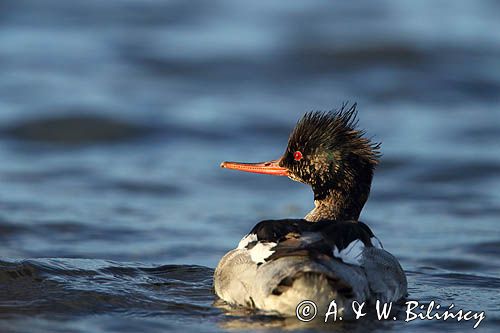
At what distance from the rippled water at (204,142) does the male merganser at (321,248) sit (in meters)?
0.21

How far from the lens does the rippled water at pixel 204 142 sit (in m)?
8.38

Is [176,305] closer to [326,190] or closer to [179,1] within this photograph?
[326,190]

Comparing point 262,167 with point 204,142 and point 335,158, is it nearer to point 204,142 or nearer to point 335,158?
point 335,158

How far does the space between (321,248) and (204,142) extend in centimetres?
672

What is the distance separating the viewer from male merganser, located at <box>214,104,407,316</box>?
705 cm

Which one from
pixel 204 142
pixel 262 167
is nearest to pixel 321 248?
pixel 262 167

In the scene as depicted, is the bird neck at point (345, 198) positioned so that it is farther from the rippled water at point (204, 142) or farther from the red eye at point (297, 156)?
the rippled water at point (204, 142)


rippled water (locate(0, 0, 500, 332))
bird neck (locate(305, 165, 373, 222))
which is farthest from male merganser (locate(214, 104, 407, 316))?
rippled water (locate(0, 0, 500, 332))

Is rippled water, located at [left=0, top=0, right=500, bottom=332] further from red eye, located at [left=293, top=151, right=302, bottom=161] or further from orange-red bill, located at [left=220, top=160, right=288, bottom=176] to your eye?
red eye, located at [left=293, top=151, right=302, bottom=161]

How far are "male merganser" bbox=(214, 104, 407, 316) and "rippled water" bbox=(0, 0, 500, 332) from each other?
0.21m

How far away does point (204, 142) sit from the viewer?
13.8 m

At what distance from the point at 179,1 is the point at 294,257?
46.3 feet

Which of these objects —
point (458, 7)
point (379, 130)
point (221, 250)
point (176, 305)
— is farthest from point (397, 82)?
point (176, 305)

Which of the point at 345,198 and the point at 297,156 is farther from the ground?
the point at 297,156
